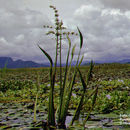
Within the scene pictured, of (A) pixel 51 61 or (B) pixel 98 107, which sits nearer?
(A) pixel 51 61

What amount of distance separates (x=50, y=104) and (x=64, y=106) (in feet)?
0.81

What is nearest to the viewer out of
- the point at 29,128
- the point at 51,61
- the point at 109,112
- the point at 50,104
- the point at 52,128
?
the point at 51,61

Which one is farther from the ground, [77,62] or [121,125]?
[77,62]

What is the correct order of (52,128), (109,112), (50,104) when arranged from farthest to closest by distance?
1. (109,112)
2. (52,128)
3. (50,104)

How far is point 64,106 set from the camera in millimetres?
2508

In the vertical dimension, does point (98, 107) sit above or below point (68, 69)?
below

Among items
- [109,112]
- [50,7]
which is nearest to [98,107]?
[109,112]

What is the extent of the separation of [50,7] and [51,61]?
0.73m

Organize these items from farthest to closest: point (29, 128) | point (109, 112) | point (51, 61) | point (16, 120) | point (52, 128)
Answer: point (109, 112) < point (16, 120) < point (29, 128) < point (52, 128) < point (51, 61)

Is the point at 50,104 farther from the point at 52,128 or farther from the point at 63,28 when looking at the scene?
the point at 63,28

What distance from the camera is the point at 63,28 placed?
2.32 meters

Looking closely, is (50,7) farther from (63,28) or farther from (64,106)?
(64,106)

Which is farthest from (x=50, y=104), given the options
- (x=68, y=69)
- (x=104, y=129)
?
(x=104, y=129)

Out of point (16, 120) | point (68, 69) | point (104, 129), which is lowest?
point (16, 120)
